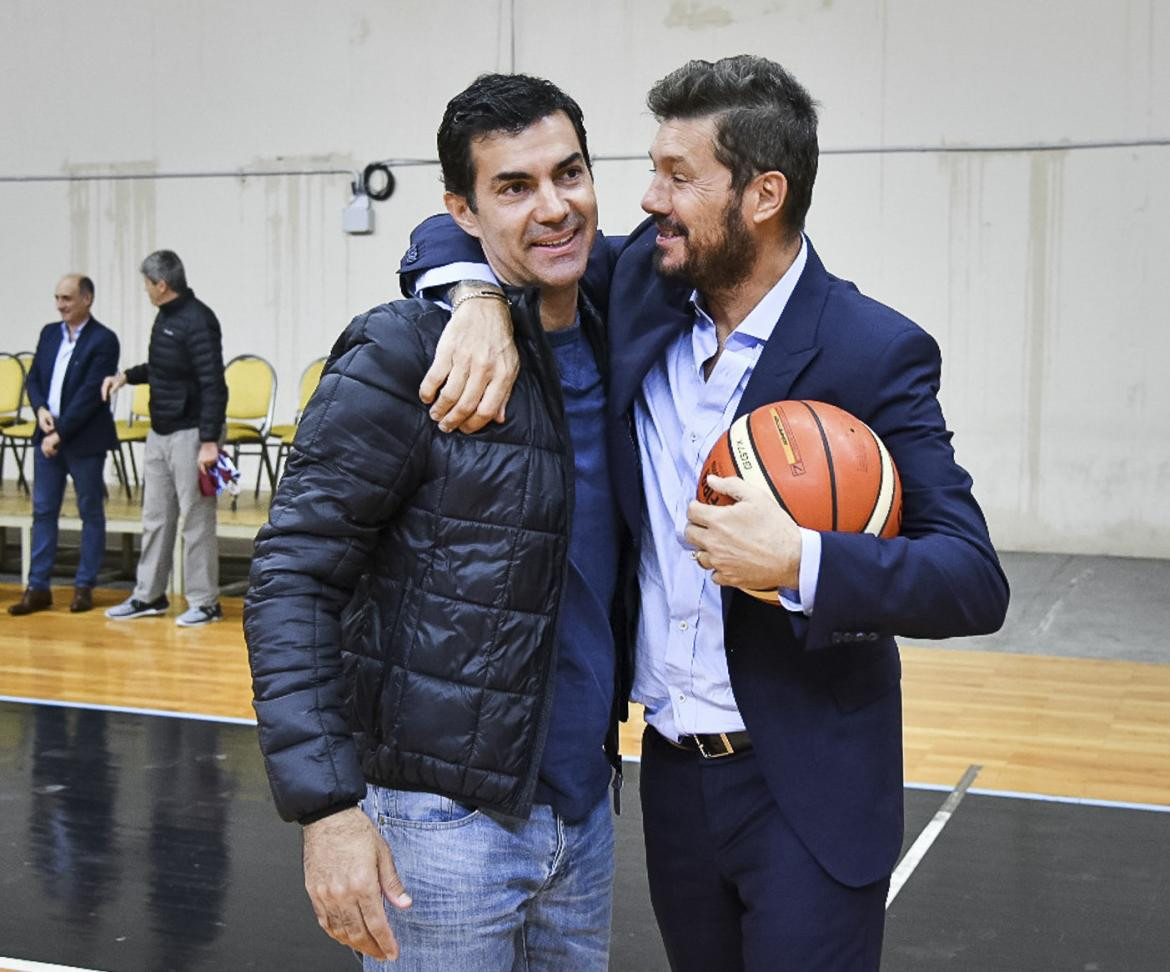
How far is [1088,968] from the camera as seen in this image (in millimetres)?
3332

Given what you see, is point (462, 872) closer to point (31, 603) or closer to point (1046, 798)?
point (1046, 798)

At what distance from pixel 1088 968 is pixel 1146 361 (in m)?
6.59

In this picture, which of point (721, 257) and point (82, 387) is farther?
point (82, 387)

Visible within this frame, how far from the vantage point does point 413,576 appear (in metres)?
1.75

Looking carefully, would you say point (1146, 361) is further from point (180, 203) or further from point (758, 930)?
point (758, 930)

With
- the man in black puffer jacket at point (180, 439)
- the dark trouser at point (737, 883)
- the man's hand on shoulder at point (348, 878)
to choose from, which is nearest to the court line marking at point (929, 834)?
the dark trouser at point (737, 883)

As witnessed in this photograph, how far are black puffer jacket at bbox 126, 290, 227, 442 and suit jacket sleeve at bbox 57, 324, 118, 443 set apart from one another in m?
0.46

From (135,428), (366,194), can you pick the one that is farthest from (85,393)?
(366,194)

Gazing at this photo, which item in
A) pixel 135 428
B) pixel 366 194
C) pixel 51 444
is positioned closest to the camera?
pixel 51 444

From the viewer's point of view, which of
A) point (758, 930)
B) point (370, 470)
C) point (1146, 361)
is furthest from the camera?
point (1146, 361)

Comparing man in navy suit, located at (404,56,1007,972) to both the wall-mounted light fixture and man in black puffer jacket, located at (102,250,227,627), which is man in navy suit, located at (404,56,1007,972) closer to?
man in black puffer jacket, located at (102,250,227,627)

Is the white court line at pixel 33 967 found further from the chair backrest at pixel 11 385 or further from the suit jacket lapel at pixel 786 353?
the chair backrest at pixel 11 385

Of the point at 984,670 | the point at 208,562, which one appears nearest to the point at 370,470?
the point at 984,670

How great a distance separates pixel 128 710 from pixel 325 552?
169 inches
